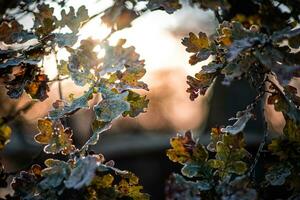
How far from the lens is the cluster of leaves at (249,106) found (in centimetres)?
120

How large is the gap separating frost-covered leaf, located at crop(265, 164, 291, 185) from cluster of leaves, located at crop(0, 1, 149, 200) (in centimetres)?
41

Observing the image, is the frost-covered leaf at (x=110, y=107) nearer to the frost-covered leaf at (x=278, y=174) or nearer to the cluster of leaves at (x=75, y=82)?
the cluster of leaves at (x=75, y=82)

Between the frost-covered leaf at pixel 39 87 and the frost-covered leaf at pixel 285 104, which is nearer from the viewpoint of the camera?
the frost-covered leaf at pixel 285 104

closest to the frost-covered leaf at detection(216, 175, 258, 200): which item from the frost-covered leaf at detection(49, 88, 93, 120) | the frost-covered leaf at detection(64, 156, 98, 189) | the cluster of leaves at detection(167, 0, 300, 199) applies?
the cluster of leaves at detection(167, 0, 300, 199)

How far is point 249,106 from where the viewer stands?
→ 1.49 m

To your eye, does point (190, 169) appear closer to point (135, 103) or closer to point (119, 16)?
point (135, 103)

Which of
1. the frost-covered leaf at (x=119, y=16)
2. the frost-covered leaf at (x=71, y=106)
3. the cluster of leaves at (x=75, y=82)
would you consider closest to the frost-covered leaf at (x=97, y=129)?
the cluster of leaves at (x=75, y=82)

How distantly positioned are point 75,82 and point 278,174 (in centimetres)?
68

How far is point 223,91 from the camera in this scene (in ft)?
43.4

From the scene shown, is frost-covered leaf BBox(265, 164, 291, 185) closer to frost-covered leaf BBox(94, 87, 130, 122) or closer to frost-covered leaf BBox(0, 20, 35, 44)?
frost-covered leaf BBox(94, 87, 130, 122)

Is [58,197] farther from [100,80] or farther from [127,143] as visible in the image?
[127,143]

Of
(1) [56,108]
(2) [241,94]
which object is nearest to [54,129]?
(1) [56,108]

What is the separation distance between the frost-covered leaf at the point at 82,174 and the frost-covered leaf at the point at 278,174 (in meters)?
0.55

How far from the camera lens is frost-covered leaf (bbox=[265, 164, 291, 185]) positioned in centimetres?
143
